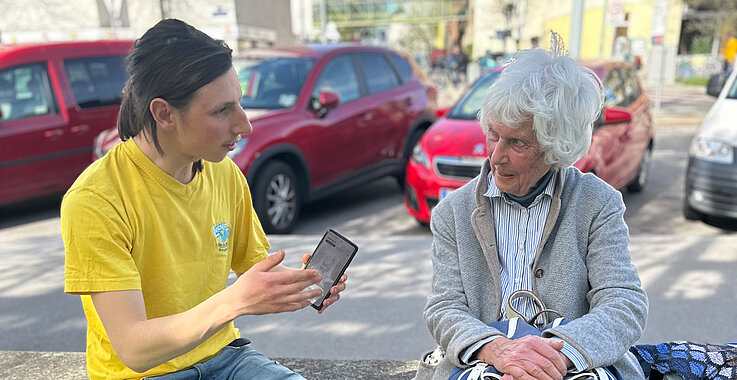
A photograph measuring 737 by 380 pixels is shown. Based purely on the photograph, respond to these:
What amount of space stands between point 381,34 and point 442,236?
58.0 metres

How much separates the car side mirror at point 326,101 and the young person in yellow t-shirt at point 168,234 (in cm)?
408

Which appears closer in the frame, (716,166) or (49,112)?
(716,166)

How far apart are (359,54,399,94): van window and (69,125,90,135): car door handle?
3207 millimetres

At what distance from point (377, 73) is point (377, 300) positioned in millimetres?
3797

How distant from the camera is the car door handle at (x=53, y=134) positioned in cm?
627

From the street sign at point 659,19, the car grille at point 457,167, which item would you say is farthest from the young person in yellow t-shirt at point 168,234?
the street sign at point 659,19

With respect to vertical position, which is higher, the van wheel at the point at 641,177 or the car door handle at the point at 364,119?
the car door handle at the point at 364,119

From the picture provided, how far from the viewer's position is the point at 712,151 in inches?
204

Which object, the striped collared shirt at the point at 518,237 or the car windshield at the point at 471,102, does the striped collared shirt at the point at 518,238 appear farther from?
the car windshield at the point at 471,102

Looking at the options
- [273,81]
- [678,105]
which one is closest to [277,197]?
[273,81]

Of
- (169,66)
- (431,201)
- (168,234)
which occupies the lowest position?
(431,201)

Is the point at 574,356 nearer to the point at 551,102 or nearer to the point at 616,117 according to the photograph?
the point at 551,102

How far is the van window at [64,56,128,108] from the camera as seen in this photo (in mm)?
6711

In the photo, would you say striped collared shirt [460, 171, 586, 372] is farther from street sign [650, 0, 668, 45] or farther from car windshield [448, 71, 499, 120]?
street sign [650, 0, 668, 45]
